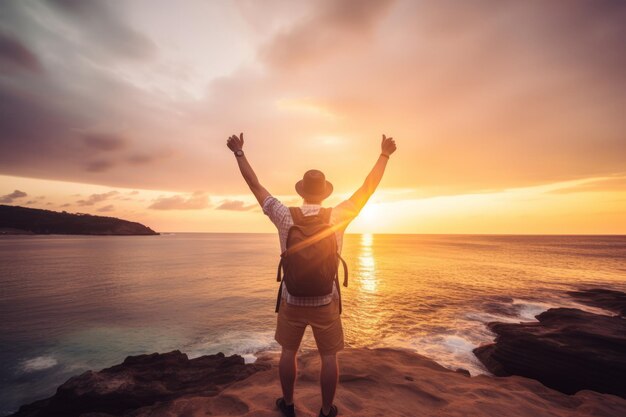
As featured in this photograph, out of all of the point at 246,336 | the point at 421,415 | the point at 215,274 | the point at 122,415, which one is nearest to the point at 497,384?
the point at 421,415

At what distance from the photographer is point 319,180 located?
131 inches

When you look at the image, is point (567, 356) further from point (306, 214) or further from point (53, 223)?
point (53, 223)

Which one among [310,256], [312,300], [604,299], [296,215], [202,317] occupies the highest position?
[296,215]

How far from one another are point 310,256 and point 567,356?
880 cm

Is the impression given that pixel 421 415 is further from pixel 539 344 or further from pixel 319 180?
pixel 539 344

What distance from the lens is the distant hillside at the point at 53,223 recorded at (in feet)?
519

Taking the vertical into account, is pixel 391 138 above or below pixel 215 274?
above

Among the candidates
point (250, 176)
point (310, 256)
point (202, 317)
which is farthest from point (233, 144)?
point (202, 317)

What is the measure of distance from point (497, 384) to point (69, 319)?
19001 millimetres

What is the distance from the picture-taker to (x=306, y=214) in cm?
321

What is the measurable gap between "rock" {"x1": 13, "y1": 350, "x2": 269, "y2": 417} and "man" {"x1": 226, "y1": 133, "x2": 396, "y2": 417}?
3.38m

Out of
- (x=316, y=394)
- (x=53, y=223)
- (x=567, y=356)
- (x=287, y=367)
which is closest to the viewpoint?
(x=287, y=367)

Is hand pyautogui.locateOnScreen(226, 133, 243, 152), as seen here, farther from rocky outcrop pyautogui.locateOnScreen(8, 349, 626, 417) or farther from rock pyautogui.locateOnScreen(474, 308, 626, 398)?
rock pyautogui.locateOnScreen(474, 308, 626, 398)

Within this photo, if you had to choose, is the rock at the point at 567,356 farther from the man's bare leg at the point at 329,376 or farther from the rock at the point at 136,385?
the rock at the point at 136,385
